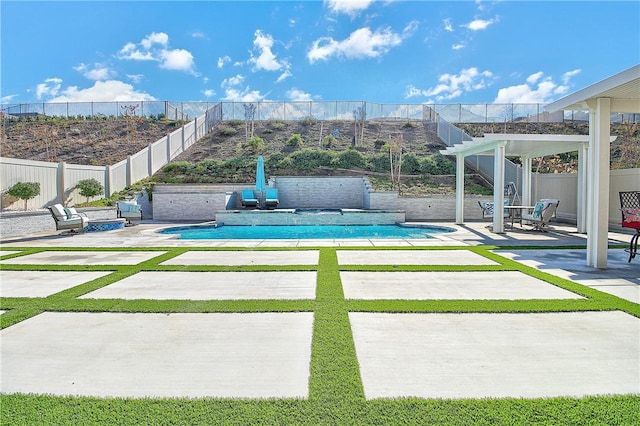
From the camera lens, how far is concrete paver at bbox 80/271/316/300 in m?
4.26

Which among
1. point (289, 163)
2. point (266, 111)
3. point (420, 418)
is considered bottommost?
point (420, 418)

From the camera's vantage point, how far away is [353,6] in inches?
610

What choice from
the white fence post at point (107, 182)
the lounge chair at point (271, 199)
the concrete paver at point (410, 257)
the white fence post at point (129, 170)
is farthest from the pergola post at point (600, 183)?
the white fence post at point (129, 170)

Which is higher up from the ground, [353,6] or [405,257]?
[353,6]

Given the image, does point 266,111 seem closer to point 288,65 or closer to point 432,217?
point 288,65

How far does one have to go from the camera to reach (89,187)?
1496 cm

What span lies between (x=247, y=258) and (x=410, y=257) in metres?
3.15

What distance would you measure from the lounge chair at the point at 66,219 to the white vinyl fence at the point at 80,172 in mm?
3248

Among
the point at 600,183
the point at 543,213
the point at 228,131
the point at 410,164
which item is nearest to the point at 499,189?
the point at 543,213

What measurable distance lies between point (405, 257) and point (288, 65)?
786 inches

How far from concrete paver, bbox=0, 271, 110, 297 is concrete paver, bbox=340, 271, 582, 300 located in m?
3.80

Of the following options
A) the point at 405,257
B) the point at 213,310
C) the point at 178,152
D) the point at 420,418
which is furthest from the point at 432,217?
the point at 178,152

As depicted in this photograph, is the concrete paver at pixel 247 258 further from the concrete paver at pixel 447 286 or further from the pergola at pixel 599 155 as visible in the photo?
the pergola at pixel 599 155

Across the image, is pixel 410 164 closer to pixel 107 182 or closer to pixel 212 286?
Result: pixel 107 182
